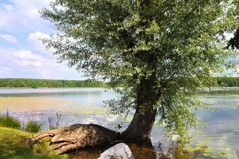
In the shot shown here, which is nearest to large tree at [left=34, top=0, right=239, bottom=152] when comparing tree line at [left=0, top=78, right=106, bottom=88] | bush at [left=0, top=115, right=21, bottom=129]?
bush at [left=0, top=115, right=21, bottom=129]

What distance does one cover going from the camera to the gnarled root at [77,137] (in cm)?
1550

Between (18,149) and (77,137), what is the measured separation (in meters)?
3.12

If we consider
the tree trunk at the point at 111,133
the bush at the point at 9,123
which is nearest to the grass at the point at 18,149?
the tree trunk at the point at 111,133

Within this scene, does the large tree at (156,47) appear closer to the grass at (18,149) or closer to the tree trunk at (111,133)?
the tree trunk at (111,133)

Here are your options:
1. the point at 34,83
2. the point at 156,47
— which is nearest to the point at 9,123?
the point at 156,47

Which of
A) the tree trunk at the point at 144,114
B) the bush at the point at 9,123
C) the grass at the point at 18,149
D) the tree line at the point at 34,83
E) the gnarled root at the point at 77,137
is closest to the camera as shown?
the grass at the point at 18,149

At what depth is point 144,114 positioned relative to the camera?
664 inches

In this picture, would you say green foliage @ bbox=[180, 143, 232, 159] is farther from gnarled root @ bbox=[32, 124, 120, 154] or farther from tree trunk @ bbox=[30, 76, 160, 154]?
gnarled root @ bbox=[32, 124, 120, 154]

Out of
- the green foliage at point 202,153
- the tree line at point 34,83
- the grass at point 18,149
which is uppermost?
the tree line at point 34,83

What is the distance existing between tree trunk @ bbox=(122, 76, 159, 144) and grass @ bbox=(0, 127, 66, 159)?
4.68 m

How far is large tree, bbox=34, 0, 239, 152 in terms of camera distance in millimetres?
14719

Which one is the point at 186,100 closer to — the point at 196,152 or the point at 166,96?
the point at 166,96

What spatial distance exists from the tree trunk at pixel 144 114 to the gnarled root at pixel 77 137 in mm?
900

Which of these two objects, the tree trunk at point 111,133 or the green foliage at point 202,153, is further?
the tree trunk at point 111,133
